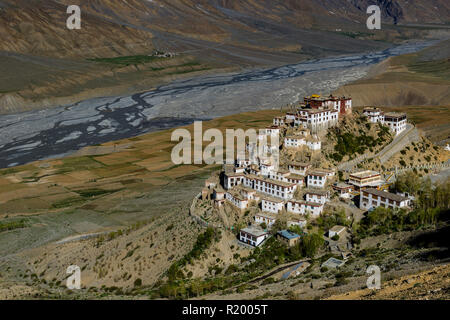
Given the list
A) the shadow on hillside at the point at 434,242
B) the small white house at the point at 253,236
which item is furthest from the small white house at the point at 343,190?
the shadow on hillside at the point at 434,242

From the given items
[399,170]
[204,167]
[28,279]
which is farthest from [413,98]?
[28,279]

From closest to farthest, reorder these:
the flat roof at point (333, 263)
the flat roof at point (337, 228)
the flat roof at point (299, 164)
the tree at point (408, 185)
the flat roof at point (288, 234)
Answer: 1. the flat roof at point (333, 263)
2. the flat roof at point (288, 234)
3. the flat roof at point (337, 228)
4. the tree at point (408, 185)
5. the flat roof at point (299, 164)

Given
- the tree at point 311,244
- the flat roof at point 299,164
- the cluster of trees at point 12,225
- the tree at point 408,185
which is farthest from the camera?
the cluster of trees at point 12,225

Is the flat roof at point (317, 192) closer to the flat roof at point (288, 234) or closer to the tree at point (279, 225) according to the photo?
the tree at point (279, 225)

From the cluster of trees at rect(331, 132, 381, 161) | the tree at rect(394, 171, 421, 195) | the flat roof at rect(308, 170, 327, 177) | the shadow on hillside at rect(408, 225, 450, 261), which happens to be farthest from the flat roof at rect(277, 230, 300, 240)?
the cluster of trees at rect(331, 132, 381, 161)

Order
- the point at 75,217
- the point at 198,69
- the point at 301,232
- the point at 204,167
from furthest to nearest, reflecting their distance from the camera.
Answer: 1. the point at 198,69
2. the point at 204,167
3. the point at 75,217
4. the point at 301,232

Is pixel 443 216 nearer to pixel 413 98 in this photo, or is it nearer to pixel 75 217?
pixel 75 217

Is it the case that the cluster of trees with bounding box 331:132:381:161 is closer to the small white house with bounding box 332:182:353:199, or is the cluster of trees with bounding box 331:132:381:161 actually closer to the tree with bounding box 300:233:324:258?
the small white house with bounding box 332:182:353:199

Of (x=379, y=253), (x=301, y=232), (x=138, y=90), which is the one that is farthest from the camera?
(x=138, y=90)

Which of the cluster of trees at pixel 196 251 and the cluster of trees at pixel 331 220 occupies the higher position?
the cluster of trees at pixel 331 220
